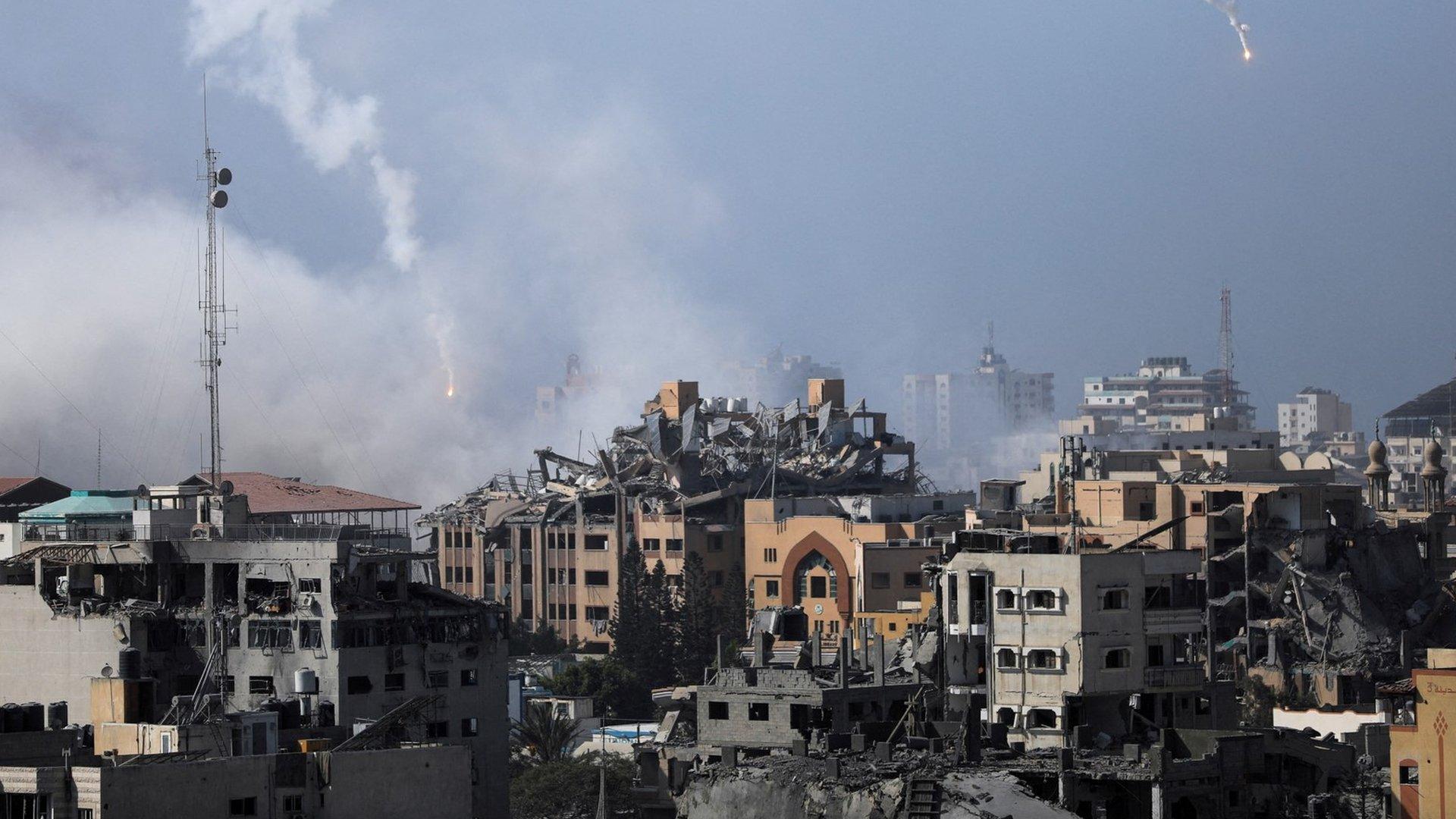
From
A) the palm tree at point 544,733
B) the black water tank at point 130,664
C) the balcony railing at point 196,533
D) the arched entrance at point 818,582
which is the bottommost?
the palm tree at point 544,733

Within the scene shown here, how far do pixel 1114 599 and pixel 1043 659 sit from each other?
2174mm

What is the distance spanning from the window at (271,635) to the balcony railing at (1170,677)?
2242cm

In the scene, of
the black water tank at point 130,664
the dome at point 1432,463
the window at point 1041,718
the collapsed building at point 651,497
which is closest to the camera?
the black water tank at point 130,664

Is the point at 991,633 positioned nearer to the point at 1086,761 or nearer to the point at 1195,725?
the point at 1195,725

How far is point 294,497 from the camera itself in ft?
328

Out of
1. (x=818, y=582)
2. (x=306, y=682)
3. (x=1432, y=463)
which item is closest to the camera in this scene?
(x=306, y=682)

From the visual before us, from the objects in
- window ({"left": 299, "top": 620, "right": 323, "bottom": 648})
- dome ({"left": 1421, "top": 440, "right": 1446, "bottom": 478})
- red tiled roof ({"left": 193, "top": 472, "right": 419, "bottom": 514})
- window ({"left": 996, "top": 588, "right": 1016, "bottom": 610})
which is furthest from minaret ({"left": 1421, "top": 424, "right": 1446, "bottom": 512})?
window ({"left": 299, "top": 620, "right": 323, "bottom": 648})

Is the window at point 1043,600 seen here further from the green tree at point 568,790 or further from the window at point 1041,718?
the green tree at point 568,790

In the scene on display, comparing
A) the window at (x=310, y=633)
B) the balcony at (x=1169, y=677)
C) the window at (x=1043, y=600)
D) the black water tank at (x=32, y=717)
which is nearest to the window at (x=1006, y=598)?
the window at (x=1043, y=600)

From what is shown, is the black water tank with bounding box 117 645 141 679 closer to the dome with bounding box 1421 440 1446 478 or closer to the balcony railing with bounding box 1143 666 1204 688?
the balcony railing with bounding box 1143 666 1204 688

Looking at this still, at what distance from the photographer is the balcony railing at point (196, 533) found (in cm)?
7738

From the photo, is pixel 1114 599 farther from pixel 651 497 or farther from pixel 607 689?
pixel 651 497

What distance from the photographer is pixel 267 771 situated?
48531 millimetres

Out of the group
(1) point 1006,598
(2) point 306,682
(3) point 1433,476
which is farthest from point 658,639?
(1) point 1006,598
